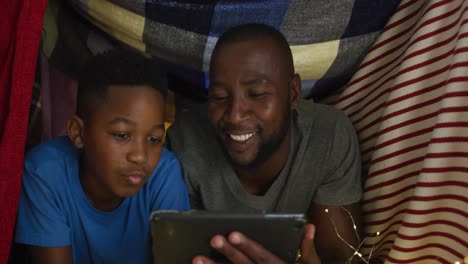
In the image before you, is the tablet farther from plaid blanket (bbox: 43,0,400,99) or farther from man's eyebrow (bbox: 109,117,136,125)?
plaid blanket (bbox: 43,0,400,99)

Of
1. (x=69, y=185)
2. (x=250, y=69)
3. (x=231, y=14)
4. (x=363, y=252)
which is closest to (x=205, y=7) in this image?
(x=231, y=14)

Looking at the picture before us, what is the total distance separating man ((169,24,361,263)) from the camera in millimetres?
1113

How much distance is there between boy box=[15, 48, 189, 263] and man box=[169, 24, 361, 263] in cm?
9

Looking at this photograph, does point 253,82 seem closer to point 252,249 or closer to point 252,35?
point 252,35

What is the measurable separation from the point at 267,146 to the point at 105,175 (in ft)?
1.05

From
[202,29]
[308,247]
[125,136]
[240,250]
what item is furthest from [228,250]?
[202,29]

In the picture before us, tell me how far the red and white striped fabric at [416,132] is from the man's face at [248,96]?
23 centimetres

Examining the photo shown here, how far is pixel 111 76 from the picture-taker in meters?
1.04

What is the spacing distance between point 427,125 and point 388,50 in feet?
0.75

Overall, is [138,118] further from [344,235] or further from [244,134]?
[344,235]

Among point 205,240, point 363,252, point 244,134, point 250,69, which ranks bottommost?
point 363,252

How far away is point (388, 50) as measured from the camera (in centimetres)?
129

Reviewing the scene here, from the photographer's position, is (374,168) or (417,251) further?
(374,168)

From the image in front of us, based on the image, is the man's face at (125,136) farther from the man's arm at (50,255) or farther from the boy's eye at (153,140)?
the man's arm at (50,255)
